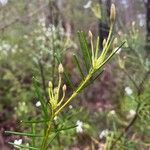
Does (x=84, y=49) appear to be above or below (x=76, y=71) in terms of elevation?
below

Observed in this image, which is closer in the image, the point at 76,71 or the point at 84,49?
the point at 84,49

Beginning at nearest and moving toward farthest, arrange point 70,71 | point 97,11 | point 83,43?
point 83,43
point 97,11
point 70,71

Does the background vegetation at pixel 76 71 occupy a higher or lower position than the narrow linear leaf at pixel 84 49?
higher

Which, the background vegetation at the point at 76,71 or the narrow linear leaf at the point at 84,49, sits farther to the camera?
the background vegetation at the point at 76,71

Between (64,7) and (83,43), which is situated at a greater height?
(64,7)

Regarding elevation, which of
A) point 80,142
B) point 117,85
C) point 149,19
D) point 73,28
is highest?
point 73,28

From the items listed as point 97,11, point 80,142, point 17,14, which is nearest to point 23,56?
point 17,14

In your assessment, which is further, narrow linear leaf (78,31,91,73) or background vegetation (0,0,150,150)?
background vegetation (0,0,150,150)

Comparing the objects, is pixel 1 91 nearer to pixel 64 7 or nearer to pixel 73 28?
pixel 73 28

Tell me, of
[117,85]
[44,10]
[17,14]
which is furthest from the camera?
[17,14]

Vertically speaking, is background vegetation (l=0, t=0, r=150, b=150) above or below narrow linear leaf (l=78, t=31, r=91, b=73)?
above

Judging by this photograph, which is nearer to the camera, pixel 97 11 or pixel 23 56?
pixel 97 11
